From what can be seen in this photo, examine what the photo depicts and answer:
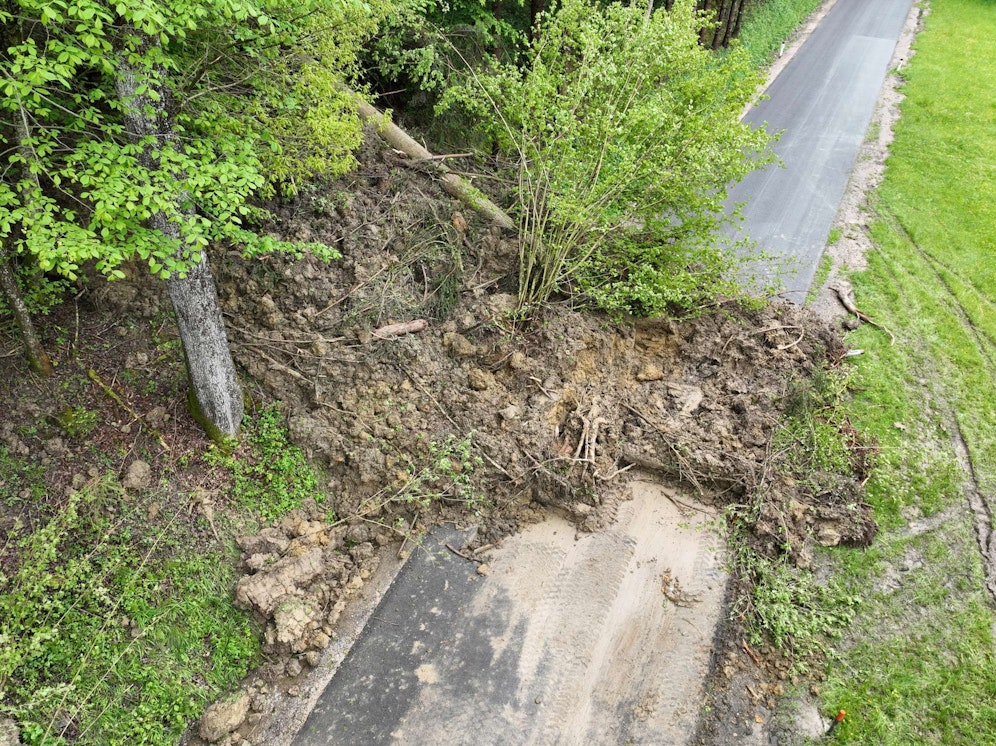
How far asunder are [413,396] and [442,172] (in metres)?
4.24

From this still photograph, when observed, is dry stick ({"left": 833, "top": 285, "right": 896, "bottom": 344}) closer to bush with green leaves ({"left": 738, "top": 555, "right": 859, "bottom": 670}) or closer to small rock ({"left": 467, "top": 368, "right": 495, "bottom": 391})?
bush with green leaves ({"left": 738, "top": 555, "right": 859, "bottom": 670})

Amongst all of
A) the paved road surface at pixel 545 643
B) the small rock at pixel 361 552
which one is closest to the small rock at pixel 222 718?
the paved road surface at pixel 545 643

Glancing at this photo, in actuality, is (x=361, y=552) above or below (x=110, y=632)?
below

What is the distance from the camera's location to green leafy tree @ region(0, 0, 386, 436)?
173 inches

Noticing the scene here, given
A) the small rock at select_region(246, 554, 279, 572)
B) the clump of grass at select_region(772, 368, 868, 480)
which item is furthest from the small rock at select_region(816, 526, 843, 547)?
the small rock at select_region(246, 554, 279, 572)

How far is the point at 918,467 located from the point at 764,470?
2.32 meters

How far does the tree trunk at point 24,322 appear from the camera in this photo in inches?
230

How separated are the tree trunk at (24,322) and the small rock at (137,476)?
1.40 meters

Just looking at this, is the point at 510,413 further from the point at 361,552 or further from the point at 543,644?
the point at 543,644

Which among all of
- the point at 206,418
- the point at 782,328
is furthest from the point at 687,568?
the point at 206,418

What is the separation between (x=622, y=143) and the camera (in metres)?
8.76

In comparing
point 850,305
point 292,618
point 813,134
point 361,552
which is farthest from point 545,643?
point 813,134

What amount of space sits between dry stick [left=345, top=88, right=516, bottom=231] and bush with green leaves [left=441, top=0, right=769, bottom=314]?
78cm

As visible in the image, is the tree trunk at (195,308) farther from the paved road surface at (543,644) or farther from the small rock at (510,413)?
the small rock at (510,413)
